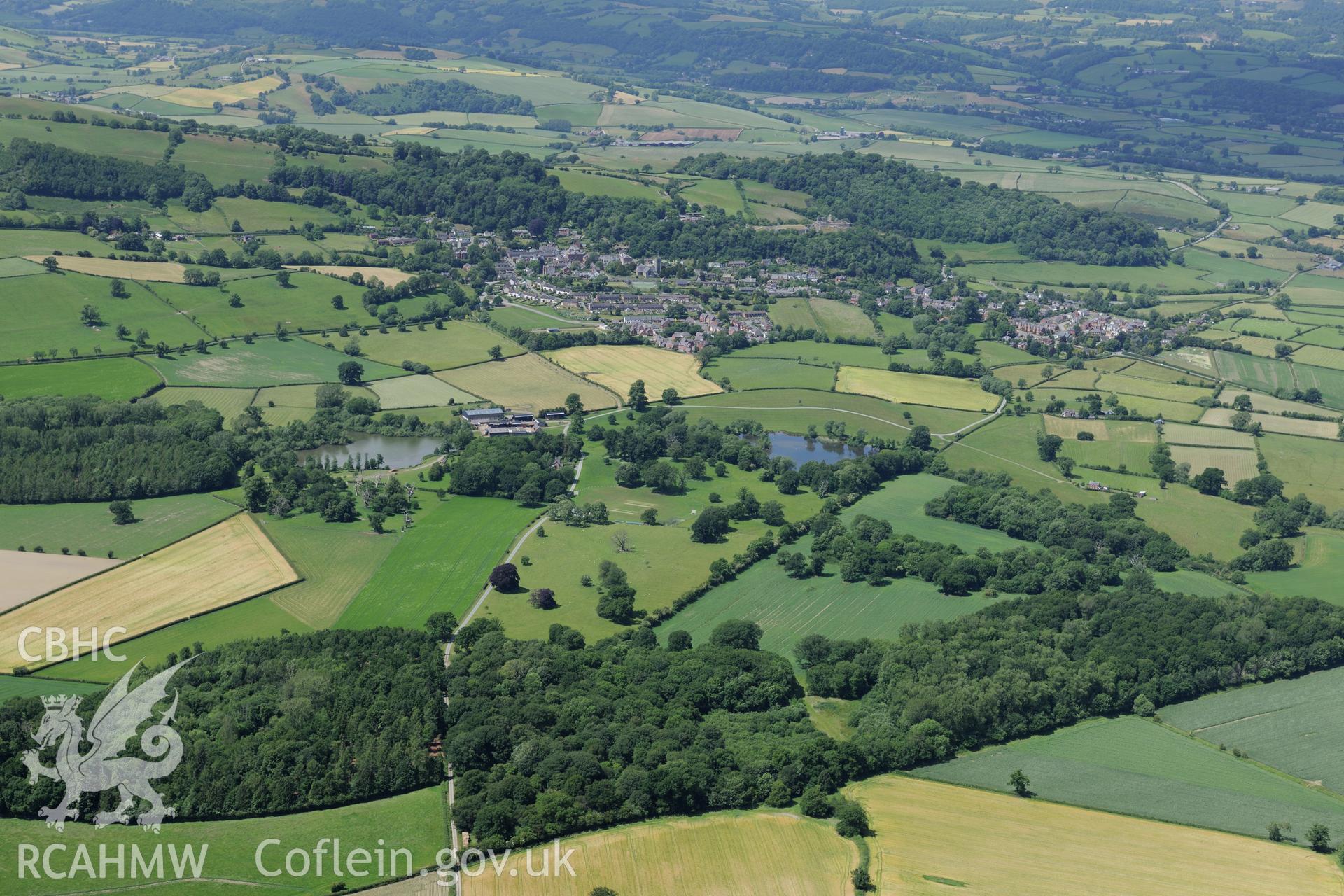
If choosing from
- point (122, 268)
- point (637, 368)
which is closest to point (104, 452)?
point (637, 368)

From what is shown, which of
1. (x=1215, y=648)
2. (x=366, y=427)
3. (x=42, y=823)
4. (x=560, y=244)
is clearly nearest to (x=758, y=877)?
(x=42, y=823)

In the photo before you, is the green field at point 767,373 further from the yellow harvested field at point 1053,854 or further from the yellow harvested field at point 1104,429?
the yellow harvested field at point 1053,854

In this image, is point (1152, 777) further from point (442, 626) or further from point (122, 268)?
point (122, 268)

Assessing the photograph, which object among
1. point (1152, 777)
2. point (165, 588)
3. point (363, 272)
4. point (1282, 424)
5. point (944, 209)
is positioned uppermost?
point (944, 209)

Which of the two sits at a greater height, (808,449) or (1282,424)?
(1282,424)

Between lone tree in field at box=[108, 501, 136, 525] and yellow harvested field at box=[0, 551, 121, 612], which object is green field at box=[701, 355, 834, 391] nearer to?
lone tree in field at box=[108, 501, 136, 525]

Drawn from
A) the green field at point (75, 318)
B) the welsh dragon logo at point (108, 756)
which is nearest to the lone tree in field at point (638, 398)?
the green field at point (75, 318)
